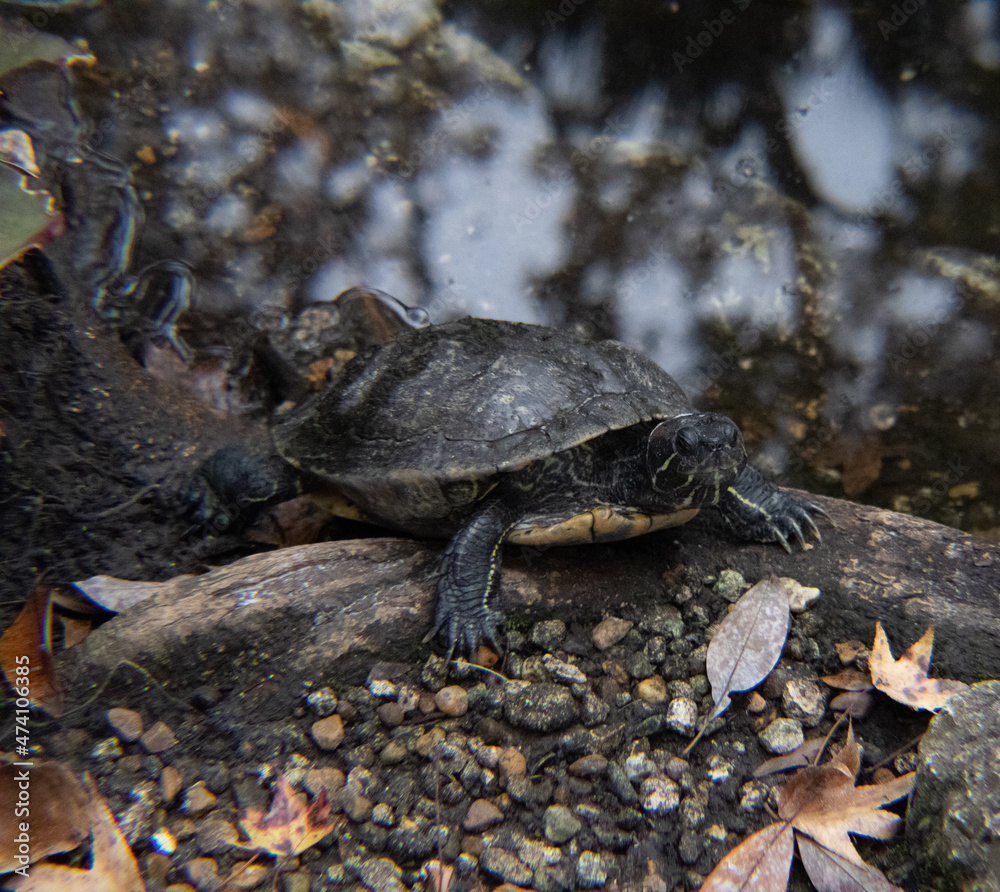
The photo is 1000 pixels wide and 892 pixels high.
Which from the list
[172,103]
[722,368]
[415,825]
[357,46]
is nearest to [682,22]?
[357,46]

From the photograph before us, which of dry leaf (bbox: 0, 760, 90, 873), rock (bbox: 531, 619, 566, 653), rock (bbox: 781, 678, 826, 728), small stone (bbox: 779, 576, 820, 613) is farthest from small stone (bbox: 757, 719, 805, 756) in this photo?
dry leaf (bbox: 0, 760, 90, 873)

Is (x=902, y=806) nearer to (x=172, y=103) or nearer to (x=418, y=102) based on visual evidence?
(x=418, y=102)

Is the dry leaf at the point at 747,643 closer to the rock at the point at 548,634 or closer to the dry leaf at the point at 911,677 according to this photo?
the dry leaf at the point at 911,677

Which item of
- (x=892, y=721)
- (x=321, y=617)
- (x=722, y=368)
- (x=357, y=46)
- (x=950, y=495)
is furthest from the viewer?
(x=357, y=46)

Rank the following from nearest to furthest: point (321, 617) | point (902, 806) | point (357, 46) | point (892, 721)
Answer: point (902, 806)
point (892, 721)
point (321, 617)
point (357, 46)

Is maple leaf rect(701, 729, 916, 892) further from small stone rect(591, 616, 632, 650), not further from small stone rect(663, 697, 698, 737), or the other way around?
small stone rect(591, 616, 632, 650)

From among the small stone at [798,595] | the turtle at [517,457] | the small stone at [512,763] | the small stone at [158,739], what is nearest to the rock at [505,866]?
the small stone at [512,763]
